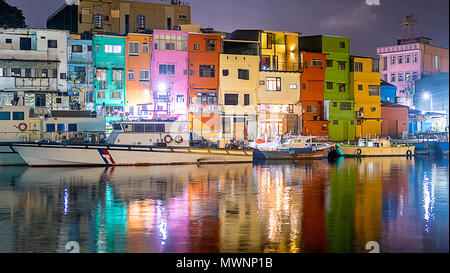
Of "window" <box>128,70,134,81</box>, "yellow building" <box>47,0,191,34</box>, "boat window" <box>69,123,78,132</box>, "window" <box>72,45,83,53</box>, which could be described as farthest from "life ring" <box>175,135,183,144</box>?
"yellow building" <box>47,0,191,34</box>

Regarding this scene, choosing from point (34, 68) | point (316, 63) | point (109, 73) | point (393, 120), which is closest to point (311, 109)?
point (316, 63)

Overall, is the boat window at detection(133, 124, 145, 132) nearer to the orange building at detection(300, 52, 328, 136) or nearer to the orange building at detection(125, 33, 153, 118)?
the orange building at detection(125, 33, 153, 118)

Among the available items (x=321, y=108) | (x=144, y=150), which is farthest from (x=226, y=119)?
(x=144, y=150)

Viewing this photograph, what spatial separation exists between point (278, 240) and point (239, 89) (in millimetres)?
46722

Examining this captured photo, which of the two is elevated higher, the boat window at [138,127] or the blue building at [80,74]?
the blue building at [80,74]

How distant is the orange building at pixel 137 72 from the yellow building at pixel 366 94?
27.6 m

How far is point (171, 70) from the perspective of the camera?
57844 mm

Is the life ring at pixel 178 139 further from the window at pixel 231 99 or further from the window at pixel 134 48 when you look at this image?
the window at pixel 231 99

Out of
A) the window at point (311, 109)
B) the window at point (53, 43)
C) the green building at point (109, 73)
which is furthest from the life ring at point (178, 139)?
the window at point (311, 109)

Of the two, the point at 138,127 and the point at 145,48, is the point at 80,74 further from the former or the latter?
the point at 138,127

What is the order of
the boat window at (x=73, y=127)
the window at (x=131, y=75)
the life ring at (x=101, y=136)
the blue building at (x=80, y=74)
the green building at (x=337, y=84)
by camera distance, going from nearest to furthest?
the life ring at (x=101, y=136)
the boat window at (x=73, y=127)
the blue building at (x=80, y=74)
the window at (x=131, y=75)
the green building at (x=337, y=84)

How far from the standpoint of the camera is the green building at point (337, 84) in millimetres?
65875

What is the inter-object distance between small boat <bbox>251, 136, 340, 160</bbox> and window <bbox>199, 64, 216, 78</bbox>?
10361 mm

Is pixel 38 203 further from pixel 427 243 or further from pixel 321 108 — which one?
pixel 321 108
